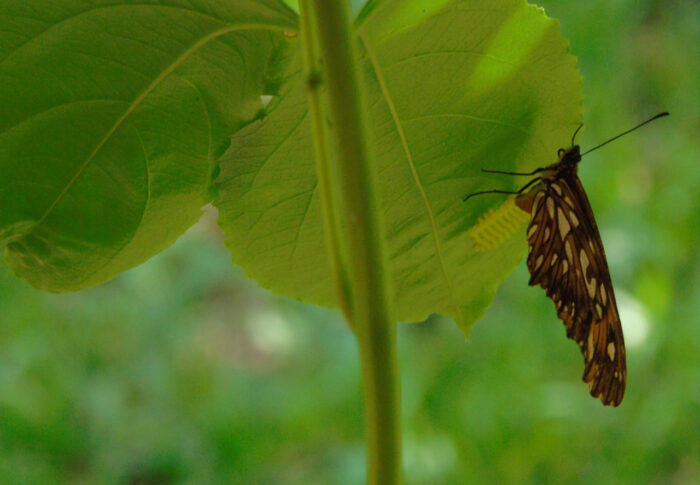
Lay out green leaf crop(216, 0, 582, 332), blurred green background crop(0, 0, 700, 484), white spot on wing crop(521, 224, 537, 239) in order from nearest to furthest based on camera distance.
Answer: green leaf crop(216, 0, 582, 332) < white spot on wing crop(521, 224, 537, 239) < blurred green background crop(0, 0, 700, 484)

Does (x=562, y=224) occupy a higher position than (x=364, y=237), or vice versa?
(x=562, y=224)

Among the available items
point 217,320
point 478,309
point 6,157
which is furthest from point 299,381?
point 6,157

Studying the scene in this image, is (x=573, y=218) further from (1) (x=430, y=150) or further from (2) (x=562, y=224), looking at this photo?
(1) (x=430, y=150)

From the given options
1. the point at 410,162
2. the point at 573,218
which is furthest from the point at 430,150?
the point at 573,218

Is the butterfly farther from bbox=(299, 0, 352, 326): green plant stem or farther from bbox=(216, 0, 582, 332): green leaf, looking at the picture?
bbox=(299, 0, 352, 326): green plant stem

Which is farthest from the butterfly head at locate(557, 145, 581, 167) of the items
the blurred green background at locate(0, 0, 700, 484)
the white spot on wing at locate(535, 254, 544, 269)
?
the blurred green background at locate(0, 0, 700, 484)

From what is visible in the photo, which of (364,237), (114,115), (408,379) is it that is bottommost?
(364,237)
